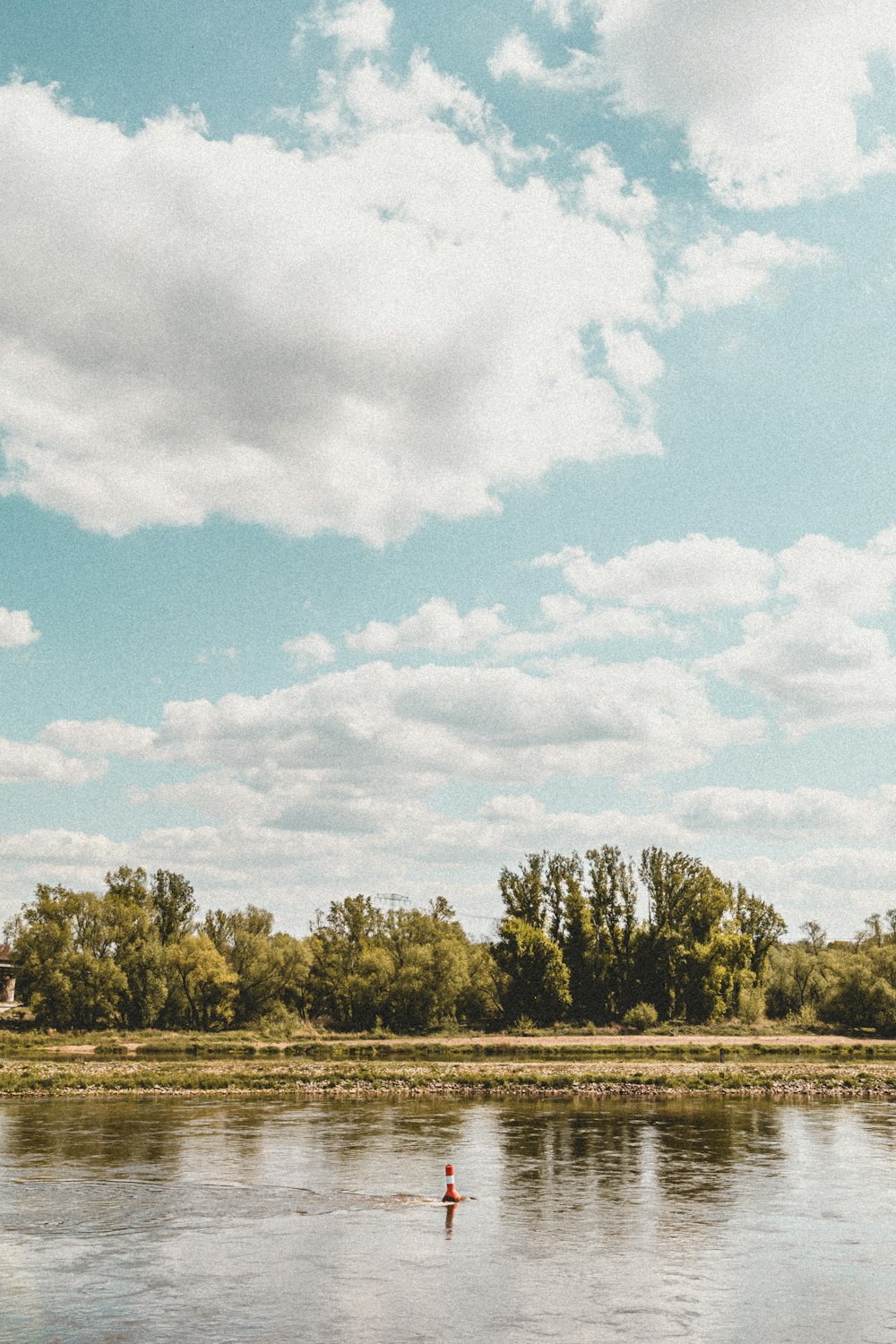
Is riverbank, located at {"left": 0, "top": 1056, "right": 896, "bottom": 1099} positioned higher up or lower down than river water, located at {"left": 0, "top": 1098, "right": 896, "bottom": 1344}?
lower down

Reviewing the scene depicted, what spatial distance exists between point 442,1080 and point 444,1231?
33.7m

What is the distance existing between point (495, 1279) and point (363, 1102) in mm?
31599

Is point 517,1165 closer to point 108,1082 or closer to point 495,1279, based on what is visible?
point 495,1279

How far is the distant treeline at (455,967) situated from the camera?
96938 millimetres

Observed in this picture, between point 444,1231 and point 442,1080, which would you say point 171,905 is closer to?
point 442,1080

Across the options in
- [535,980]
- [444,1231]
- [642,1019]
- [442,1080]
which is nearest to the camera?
[444,1231]

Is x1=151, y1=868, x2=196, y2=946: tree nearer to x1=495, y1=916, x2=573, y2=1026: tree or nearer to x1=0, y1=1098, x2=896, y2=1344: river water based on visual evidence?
x1=495, y1=916, x2=573, y2=1026: tree

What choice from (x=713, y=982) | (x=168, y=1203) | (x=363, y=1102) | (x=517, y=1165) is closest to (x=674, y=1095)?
(x=363, y=1102)

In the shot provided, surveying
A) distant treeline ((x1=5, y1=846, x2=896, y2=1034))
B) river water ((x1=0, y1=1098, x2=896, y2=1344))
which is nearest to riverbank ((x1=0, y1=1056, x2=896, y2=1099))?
river water ((x1=0, y1=1098, x2=896, y2=1344))

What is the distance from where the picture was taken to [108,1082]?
57094 millimetres

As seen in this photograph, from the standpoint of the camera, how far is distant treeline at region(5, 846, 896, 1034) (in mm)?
96938

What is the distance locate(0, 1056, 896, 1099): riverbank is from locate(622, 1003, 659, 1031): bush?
104ft

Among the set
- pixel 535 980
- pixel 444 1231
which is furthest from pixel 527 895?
pixel 444 1231

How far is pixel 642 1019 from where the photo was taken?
9881 cm
